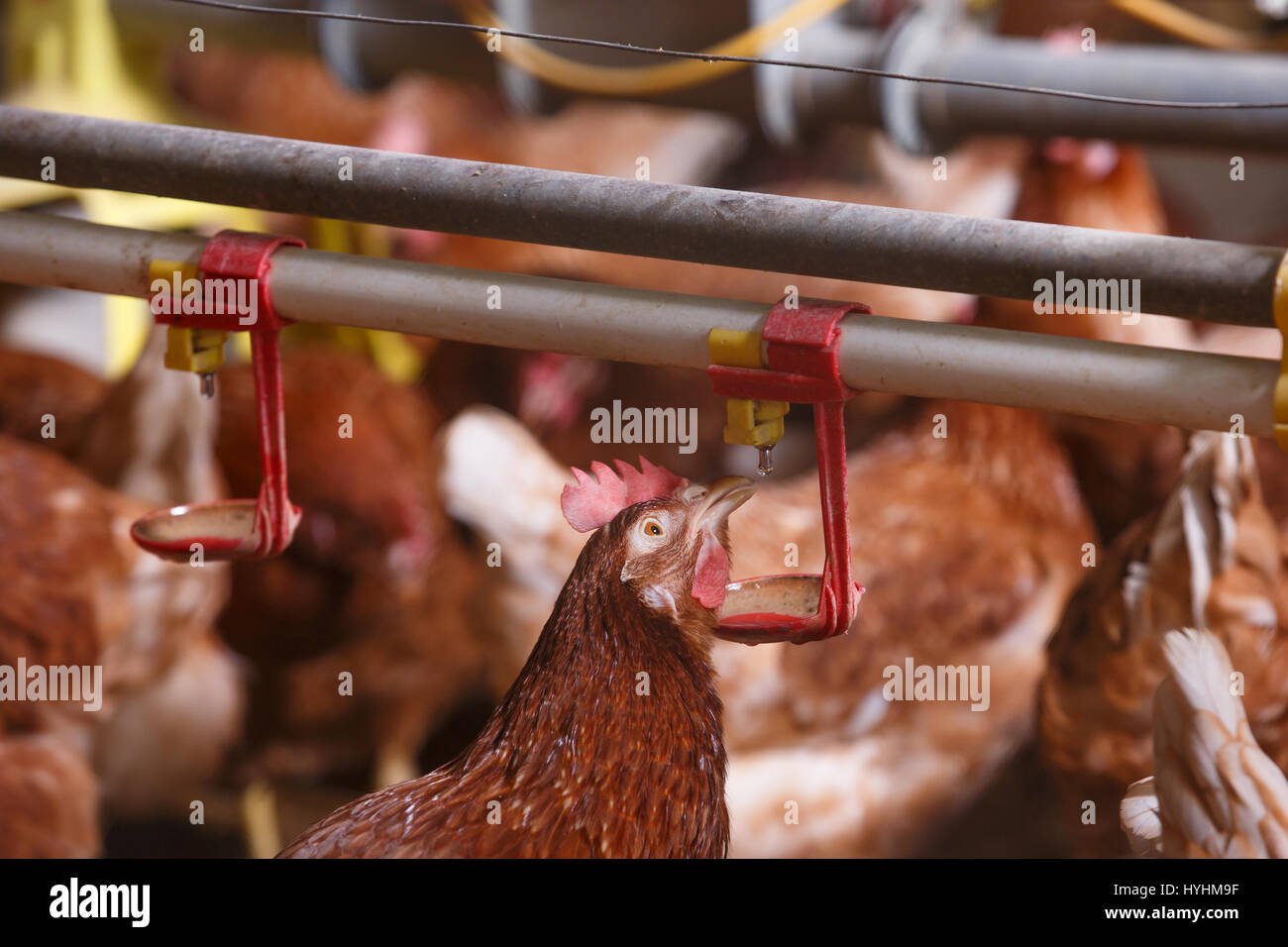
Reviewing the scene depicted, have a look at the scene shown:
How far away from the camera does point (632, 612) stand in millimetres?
850

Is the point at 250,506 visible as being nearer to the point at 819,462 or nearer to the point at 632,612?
the point at 632,612

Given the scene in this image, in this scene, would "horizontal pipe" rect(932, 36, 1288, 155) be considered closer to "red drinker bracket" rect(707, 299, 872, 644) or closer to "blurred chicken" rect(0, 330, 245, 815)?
"red drinker bracket" rect(707, 299, 872, 644)

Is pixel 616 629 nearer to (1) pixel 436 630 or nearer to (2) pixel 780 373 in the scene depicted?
(2) pixel 780 373

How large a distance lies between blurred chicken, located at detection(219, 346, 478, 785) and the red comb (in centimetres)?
119

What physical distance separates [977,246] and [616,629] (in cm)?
32

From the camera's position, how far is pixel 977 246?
2.55ft

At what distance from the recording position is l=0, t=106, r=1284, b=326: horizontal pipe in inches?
29.3

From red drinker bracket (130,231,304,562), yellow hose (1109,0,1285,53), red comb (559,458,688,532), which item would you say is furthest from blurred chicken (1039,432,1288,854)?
yellow hose (1109,0,1285,53)

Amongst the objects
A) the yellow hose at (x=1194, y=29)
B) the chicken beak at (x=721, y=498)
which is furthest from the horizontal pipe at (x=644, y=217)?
the yellow hose at (x=1194, y=29)

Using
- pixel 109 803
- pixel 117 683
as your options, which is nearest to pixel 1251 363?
pixel 117 683

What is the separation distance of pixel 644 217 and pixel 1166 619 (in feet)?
2.45

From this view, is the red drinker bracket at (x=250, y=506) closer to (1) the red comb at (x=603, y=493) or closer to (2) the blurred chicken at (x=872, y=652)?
(1) the red comb at (x=603, y=493)

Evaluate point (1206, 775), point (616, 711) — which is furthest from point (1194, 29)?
point (616, 711)

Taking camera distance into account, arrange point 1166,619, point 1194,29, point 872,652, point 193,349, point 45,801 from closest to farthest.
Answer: point 193,349 → point 1166,619 → point 45,801 → point 872,652 → point 1194,29
